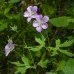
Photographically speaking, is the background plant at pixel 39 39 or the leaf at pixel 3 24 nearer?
the background plant at pixel 39 39

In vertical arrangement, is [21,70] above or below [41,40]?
below

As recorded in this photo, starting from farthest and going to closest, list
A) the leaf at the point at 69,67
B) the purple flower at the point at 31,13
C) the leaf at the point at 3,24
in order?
the leaf at the point at 3,24
the purple flower at the point at 31,13
the leaf at the point at 69,67

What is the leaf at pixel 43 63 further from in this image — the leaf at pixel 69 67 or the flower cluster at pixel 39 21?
the flower cluster at pixel 39 21

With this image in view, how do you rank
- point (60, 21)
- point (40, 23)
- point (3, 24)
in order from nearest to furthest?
point (40, 23) → point (60, 21) → point (3, 24)

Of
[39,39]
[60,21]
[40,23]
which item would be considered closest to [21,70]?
[39,39]

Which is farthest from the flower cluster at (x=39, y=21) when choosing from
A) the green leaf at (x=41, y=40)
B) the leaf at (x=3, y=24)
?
the leaf at (x=3, y=24)

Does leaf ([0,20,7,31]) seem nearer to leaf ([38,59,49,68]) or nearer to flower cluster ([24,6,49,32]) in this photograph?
flower cluster ([24,6,49,32])

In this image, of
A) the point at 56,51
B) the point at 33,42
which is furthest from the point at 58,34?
the point at 56,51

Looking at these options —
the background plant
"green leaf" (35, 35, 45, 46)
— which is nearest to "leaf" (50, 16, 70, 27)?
the background plant

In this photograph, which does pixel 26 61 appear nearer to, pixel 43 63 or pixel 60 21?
pixel 43 63
